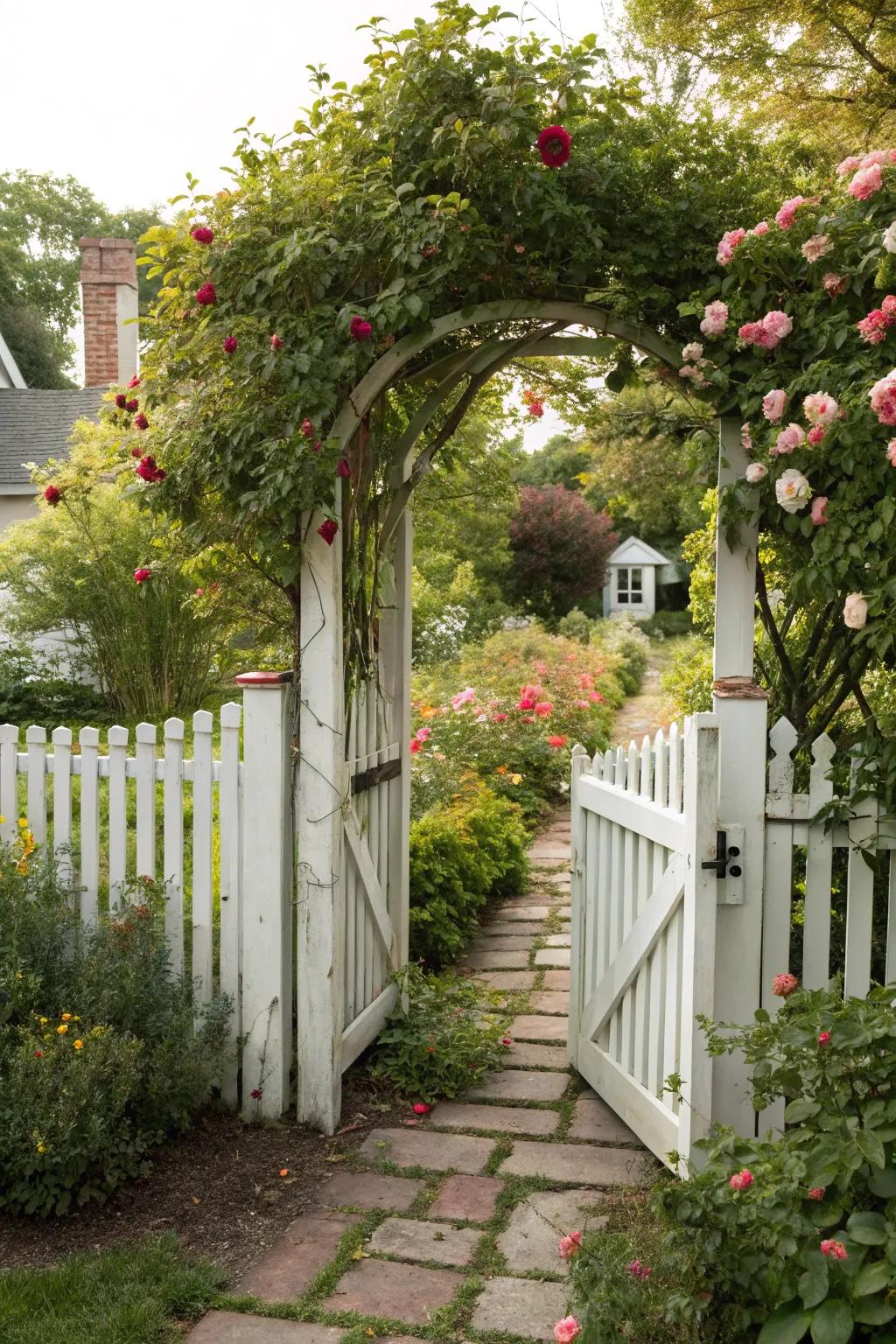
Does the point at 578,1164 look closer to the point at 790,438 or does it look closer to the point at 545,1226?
the point at 545,1226

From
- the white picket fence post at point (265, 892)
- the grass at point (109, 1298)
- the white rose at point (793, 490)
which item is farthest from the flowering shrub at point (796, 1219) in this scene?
the white picket fence post at point (265, 892)

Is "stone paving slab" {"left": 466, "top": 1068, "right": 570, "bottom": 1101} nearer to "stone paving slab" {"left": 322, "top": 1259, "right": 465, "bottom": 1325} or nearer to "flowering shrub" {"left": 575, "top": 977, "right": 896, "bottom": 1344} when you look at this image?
"stone paving slab" {"left": 322, "top": 1259, "right": 465, "bottom": 1325}

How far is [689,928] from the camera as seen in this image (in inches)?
123

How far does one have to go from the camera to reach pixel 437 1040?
4160mm

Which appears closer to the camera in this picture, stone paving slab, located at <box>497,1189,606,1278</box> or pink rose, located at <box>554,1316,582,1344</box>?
pink rose, located at <box>554,1316,582,1344</box>

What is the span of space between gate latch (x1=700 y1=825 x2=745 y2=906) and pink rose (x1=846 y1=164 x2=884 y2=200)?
1728 mm

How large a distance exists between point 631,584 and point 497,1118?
26.8m

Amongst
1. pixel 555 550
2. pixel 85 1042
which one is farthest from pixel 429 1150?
pixel 555 550

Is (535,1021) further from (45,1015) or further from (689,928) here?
(45,1015)

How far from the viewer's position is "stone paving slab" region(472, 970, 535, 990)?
501cm

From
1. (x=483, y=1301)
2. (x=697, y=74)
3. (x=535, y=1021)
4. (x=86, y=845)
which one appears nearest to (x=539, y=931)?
(x=535, y=1021)

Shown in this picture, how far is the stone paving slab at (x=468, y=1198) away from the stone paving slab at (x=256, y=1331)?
593mm

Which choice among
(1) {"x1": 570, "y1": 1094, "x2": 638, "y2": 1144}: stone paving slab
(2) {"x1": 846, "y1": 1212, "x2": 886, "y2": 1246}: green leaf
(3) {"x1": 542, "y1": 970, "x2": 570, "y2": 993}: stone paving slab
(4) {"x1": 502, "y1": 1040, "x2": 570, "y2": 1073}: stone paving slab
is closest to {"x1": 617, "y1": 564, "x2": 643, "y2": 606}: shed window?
(3) {"x1": 542, "y1": 970, "x2": 570, "y2": 993}: stone paving slab

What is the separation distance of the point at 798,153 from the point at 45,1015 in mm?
4003
